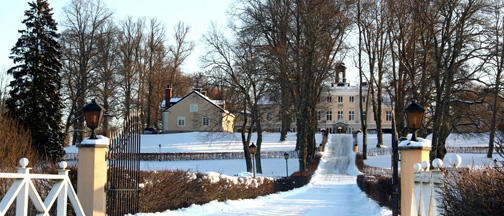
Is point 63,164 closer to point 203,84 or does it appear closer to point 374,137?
point 203,84

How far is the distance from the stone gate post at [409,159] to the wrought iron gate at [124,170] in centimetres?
534

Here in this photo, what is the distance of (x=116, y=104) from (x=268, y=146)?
15663 millimetres

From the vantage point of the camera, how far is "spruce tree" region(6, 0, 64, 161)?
3044 centimetres

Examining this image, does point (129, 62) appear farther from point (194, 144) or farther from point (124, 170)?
point (124, 170)

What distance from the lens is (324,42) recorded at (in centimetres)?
3441

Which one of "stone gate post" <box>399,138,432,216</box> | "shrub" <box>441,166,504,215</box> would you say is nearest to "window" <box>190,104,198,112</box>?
"stone gate post" <box>399,138,432,216</box>

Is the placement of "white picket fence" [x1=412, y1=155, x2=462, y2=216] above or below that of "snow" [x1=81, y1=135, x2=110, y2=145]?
below

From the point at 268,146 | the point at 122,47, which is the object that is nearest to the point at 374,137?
the point at 268,146

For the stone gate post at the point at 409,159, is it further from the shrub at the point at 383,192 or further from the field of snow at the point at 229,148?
the field of snow at the point at 229,148

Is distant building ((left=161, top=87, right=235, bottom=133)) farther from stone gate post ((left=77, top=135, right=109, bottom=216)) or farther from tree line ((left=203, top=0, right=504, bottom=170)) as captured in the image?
stone gate post ((left=77, top=135, right=109, bottom=216))

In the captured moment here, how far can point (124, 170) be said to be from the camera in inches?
429

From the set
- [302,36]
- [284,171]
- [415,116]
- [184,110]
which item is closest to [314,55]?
[302,36]

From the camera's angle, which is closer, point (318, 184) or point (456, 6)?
point (456, 6)

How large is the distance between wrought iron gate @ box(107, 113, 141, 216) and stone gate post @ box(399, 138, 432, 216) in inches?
210
